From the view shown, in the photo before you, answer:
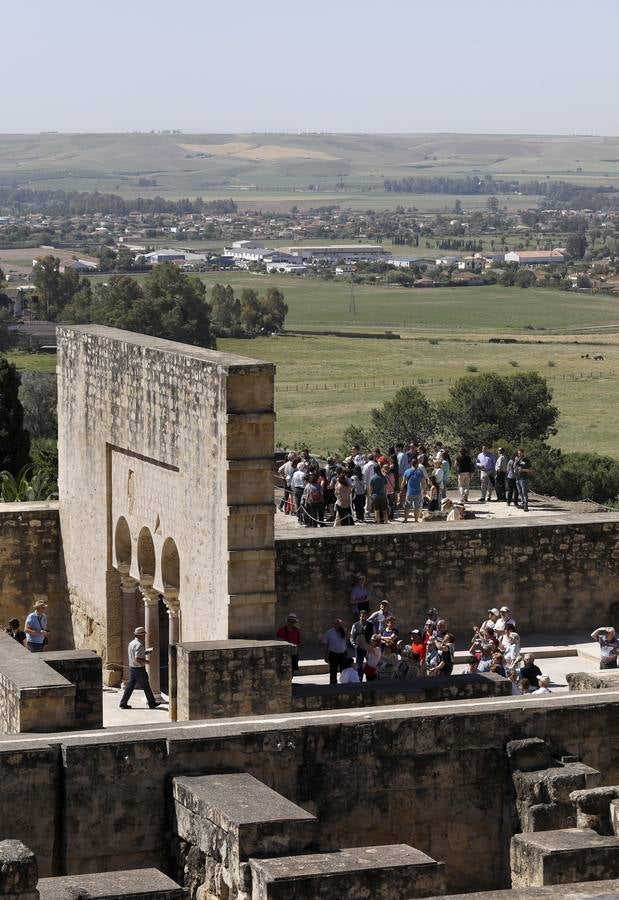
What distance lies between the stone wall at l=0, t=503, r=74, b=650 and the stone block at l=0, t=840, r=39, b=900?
11512mm

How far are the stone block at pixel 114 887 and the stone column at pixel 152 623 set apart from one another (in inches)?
311

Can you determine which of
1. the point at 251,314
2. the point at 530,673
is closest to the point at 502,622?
the point at 530,673

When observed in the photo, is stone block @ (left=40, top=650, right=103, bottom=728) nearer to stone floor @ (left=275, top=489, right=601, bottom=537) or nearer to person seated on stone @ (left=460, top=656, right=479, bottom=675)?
person seated on stone @ (left=460, top=656, right=479, bottom=675)

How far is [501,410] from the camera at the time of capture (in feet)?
219

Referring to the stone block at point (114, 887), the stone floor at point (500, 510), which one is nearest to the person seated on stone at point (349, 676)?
the stone floor at point (500, 510)

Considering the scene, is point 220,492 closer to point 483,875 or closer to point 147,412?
point 147,412

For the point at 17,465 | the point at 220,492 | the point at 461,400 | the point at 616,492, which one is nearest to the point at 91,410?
the point at 220,492

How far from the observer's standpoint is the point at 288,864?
11.9 metres

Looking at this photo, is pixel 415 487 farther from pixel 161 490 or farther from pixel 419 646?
pixel 419 646

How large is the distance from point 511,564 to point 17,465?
1730 cm

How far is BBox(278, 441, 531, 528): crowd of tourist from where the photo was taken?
23.1 meters

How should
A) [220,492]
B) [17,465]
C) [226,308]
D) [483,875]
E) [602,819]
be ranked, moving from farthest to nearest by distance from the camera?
[226,308], [17,465], [220,492], [483,875], [602,819]

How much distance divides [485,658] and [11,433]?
20.7 metres

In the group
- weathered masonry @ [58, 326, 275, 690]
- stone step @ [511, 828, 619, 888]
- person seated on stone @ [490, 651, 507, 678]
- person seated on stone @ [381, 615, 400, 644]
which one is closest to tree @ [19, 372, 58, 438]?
weathered masonry @ [58, 326, 275, 690]
